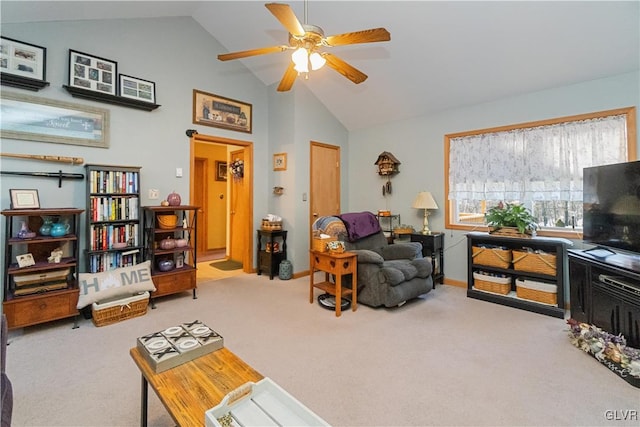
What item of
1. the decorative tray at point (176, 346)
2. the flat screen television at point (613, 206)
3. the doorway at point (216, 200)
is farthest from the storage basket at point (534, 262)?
the doorway at point (216, 200)

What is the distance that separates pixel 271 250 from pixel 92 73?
3004 mm

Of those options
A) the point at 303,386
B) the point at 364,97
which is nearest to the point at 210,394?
the point at 303,386

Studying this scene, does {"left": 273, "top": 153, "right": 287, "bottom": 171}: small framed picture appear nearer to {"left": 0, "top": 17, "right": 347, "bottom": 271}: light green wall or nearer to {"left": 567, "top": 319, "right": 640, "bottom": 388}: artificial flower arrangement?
{"left": 0, "top": 17, "right": 347, "bottom": 271}: light green wall

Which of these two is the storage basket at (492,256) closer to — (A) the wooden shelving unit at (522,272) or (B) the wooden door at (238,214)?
(A) the wooden shelving unit at (522,272)

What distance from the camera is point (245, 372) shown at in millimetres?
1335

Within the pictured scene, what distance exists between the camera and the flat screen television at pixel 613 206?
2.31 meters

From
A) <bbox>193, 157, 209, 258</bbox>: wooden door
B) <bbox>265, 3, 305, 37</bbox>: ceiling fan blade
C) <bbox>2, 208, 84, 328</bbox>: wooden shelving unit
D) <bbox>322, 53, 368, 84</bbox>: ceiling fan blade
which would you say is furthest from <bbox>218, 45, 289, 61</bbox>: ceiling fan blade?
<bbox>193, 157, 209, 258</bbox>: wooden door

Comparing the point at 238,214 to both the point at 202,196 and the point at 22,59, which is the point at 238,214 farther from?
the point at 22,59

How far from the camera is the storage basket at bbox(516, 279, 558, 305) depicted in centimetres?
300

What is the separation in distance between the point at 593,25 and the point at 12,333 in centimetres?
580

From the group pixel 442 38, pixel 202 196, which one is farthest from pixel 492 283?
pixel 202 196

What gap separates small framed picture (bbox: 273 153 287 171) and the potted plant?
2.94 m

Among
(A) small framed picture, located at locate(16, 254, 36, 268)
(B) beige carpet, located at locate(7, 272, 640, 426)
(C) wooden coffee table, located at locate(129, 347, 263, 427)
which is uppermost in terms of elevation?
(A) small framed picture, located at locate(16, 254, 36, 268)

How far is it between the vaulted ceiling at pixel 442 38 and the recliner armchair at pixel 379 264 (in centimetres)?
193
